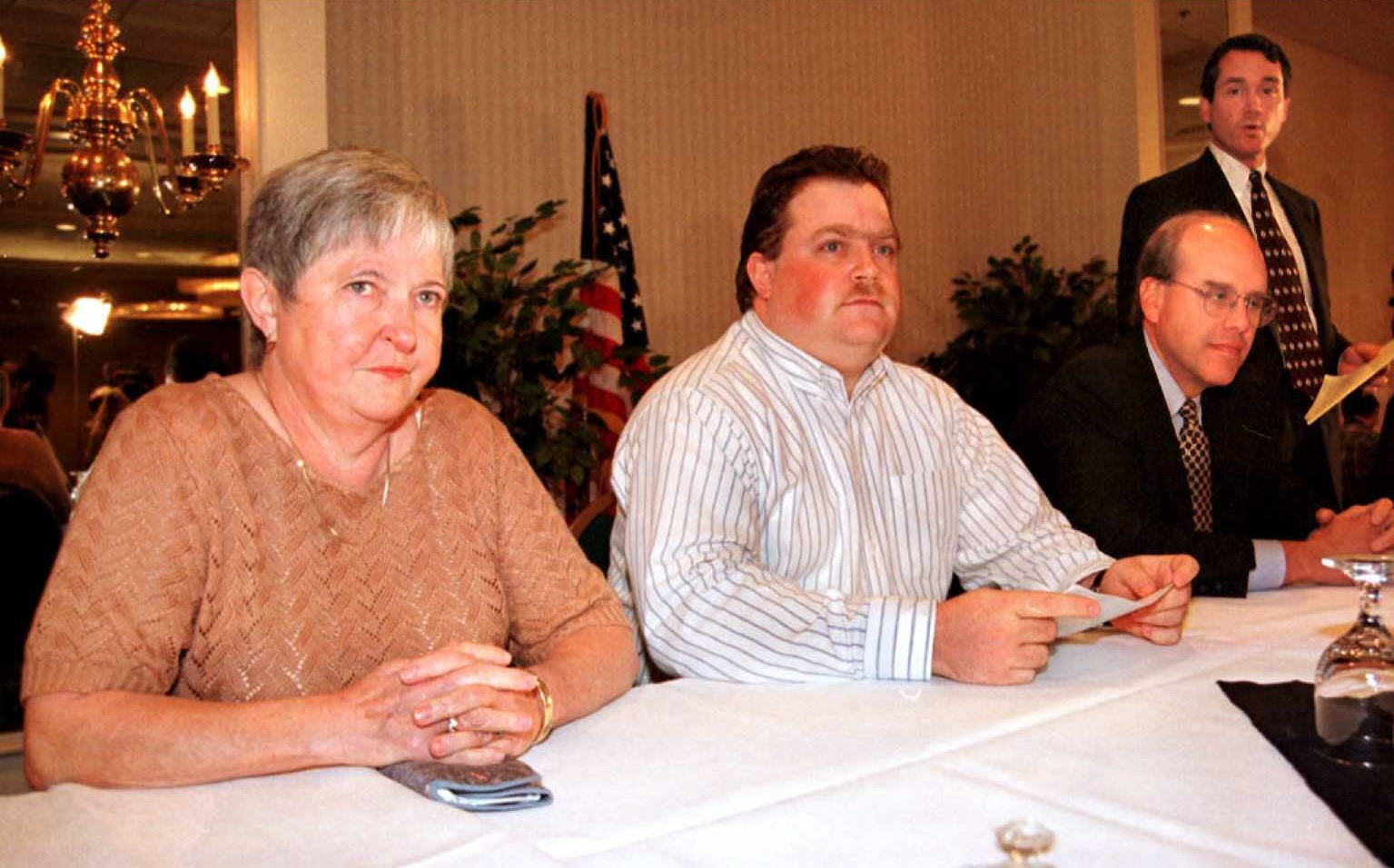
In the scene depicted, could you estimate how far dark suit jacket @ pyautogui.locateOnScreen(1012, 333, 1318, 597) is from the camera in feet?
7.80

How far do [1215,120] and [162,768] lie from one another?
3790 millimetres

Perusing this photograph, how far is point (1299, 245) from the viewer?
406 centimetres

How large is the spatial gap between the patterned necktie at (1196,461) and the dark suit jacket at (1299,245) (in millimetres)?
847

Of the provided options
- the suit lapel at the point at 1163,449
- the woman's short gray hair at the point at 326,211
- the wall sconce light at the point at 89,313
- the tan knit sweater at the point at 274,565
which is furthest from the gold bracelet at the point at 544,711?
the wall sconce light at the point at 89,313

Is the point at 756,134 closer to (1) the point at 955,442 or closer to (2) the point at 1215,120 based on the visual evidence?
(2) the point at 1215,120

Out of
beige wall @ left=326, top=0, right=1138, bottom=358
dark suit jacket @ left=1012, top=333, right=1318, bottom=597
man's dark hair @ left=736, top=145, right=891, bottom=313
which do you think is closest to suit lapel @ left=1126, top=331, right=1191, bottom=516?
dark suit jacket @ left=1012, top=333, right=1318, bottom=597

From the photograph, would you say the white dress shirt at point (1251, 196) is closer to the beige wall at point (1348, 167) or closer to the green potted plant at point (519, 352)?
the green potted plant at point (519, 352)

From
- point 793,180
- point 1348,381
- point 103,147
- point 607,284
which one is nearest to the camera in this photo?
point 1348,381

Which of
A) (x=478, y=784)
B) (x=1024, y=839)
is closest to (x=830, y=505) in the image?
(x=478, y=784)

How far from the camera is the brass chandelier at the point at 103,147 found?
4.11m

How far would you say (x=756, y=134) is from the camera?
639 centimetres

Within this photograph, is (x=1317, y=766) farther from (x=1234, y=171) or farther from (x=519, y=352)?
(x=519, y=352)

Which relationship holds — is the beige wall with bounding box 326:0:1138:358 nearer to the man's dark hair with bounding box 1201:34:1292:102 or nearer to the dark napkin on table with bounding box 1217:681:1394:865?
the man's dark hair with bounding box 1201:34:1292:102

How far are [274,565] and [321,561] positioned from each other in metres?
0.06
